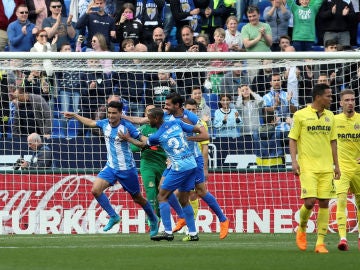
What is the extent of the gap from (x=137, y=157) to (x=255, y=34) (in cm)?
485

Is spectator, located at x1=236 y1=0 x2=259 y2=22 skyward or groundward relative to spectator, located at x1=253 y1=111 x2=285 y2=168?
skyward

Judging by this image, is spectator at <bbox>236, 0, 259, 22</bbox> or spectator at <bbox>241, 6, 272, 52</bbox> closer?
spectator at <bbox>241, 6, 272, 52</bbox>

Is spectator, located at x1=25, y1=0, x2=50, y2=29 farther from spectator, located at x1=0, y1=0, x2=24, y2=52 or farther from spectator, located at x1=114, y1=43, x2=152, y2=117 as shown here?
spectator, located at x1=114, y1=43, x2=152, y2=117

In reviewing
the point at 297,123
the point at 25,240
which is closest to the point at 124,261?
the point at 297,123

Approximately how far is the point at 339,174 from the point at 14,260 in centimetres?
464

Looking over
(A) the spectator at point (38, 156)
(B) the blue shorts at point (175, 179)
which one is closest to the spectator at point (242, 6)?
(A) the spectator at point (38, 156)

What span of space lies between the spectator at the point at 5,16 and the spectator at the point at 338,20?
22.7 ft

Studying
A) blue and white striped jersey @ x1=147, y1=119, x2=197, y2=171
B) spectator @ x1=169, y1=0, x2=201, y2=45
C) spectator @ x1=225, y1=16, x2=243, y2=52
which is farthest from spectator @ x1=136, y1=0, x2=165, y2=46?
blue and white striped jersey @ x1=147, y1=119, x2=197, y2=171

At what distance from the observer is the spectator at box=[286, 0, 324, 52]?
2481cm

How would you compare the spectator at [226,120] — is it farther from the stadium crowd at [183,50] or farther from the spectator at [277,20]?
the spectator at [277,20]

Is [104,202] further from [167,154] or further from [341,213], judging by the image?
[341,213]

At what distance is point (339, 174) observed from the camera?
14.9 m

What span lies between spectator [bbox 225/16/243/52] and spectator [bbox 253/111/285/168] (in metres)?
3.83

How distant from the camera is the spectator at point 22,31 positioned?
24.0 m
